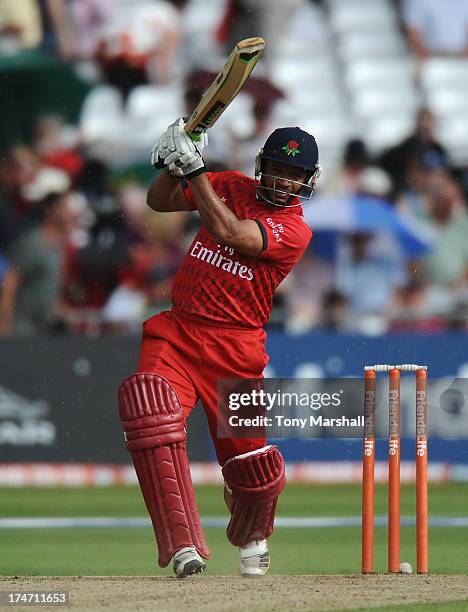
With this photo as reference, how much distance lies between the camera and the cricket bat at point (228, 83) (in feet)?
16.0

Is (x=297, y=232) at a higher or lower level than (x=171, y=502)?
higher

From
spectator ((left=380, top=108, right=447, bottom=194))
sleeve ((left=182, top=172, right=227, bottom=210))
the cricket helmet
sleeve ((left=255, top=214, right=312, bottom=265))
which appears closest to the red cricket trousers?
sleeve ((left=255, top=214, right=312, bottom=265))

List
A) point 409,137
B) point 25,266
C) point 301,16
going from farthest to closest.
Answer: point 301,16
point 409,137
point 25,266

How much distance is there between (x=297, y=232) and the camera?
5305mm

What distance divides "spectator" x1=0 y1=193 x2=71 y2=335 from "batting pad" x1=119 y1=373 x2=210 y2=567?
5.43 meters

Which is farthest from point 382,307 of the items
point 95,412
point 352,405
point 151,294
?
point 352,405

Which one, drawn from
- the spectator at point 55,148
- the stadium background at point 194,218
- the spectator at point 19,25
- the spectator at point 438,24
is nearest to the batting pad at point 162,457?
the stadium background at point 194,218

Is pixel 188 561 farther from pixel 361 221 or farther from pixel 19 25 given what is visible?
pixel 19 25

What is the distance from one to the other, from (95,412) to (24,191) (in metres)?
2.47

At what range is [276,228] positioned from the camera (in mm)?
5215

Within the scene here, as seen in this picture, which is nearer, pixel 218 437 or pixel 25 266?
pixel 218 437

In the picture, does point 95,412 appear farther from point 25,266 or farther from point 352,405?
point 352,405

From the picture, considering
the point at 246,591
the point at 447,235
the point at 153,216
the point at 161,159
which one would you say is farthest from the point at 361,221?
the point at 246,591

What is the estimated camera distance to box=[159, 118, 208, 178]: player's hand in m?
4.94
